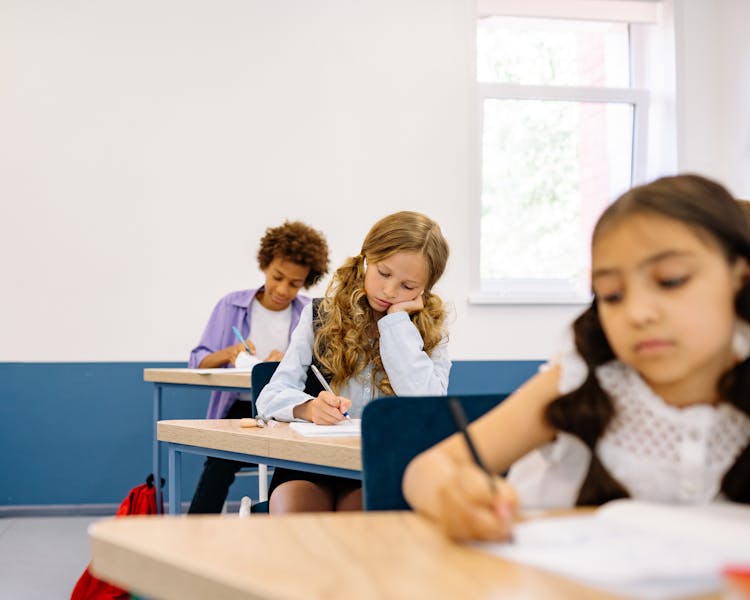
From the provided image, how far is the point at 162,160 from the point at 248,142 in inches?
16.9

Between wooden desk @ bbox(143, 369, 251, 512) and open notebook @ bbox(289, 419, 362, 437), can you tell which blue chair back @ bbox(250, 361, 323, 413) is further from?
wooden desk @ bbox(143, 369, 251, 512)

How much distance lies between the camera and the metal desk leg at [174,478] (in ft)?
6.43

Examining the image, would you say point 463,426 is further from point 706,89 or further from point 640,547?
point 706,89

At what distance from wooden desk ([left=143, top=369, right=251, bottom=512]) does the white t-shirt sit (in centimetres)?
55

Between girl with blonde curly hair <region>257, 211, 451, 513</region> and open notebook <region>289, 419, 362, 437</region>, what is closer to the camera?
open notebook <region>289, 419, 362, 437</region>

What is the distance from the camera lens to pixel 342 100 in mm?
4445

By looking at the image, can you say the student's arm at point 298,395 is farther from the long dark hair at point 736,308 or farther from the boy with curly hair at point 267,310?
the boy with curly hair at point 267,310

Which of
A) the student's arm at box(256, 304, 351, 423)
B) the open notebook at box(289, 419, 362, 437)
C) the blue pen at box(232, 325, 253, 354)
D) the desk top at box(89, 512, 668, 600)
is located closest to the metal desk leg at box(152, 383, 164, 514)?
the blue pen at box(232, 325, 253, 354)

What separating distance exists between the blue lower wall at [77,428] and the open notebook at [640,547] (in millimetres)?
3687

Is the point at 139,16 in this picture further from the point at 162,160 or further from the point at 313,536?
the point at 313,536

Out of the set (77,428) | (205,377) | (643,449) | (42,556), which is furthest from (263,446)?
(77,428)

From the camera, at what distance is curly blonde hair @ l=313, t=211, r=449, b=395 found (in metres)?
2.13

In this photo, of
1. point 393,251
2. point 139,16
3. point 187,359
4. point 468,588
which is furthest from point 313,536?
point 139,16

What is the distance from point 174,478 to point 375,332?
0.60m
